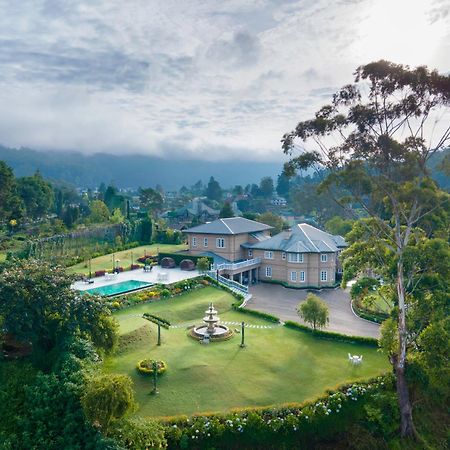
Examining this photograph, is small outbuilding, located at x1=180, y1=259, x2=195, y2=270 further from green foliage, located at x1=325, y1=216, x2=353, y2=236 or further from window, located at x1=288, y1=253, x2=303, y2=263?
green foliage, located at x1=325, y1=216, x2=353, y2=236

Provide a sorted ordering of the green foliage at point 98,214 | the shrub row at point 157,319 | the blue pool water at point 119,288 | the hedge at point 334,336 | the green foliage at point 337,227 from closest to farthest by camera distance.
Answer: the hedge at point 334,336
the shrub row at point 157,319
the blue pool water at point 119,288
the green foliage at point 337,227
the green foliage at point 98,214

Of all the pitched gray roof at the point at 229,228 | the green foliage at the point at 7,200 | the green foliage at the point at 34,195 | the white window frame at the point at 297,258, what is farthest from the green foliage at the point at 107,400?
the green foliage at the point at 34,195

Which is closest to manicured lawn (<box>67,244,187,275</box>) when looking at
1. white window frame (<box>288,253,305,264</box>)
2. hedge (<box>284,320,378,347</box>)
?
white window frame (<box>288,253,305,264</box>)

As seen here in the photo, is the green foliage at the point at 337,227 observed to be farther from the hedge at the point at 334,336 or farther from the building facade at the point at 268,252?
the hedge at the point at 334,336

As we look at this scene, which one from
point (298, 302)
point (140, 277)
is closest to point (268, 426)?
point (298, 302)

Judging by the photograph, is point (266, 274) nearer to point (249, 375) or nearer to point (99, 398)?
point (249, 375)

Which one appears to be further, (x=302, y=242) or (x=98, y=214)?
(x=98, y=214)

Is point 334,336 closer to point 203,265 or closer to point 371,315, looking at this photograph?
point 371,315

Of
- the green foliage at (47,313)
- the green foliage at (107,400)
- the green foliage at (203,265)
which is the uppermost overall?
the green foliage at (47,313)
